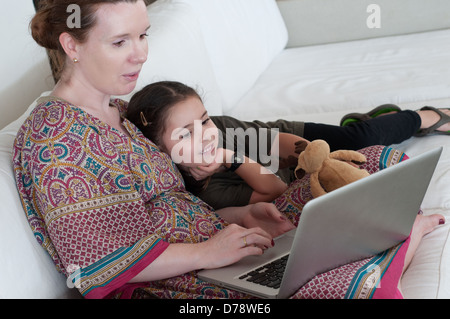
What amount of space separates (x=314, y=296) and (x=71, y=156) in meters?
0.51

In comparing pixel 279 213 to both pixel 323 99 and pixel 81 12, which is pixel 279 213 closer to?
pixel 81 12

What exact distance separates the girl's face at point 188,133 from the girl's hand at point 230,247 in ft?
0.98

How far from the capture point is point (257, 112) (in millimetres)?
2141

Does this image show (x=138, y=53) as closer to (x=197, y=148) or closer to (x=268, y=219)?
(x=197, y=148)

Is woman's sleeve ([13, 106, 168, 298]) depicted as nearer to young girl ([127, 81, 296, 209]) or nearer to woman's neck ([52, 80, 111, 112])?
woman's neck ([52, 80, 111, 112])

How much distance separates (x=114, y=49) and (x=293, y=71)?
141 cm

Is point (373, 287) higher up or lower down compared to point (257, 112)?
higher up

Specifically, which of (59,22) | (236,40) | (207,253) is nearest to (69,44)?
(59,22)

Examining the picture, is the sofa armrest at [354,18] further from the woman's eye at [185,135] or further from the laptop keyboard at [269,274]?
the laptop keyboard at [269,274]

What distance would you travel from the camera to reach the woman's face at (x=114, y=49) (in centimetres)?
120

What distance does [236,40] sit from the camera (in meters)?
2.32

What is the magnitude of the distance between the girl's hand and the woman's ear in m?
0.47

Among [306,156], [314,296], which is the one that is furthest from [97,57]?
[314,296]

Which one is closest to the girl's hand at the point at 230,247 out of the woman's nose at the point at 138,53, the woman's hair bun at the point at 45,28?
the woman's nose at the point at 138,53
